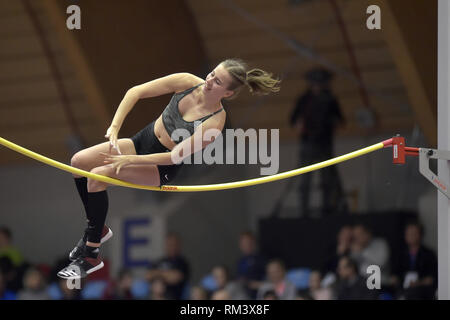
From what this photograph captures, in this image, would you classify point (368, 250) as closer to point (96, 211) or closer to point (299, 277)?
Result: point (299, 277)

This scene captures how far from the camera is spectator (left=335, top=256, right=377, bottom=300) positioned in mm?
8086

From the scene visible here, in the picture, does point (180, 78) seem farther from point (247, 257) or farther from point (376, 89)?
point (376, 89)

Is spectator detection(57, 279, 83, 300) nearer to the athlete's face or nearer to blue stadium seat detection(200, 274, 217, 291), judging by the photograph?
blue stadium seat detection(200, 274, 217, 291)

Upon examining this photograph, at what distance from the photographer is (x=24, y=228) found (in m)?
11.1

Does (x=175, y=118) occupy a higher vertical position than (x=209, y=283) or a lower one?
higher

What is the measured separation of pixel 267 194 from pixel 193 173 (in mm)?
1041

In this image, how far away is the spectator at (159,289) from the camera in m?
9.31

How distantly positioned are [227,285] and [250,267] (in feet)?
1.10

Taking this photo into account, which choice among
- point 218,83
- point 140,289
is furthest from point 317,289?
point 218,83

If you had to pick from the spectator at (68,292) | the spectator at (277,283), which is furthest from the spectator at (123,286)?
the spectator at (277,283)

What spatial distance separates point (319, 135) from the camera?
30.9ft

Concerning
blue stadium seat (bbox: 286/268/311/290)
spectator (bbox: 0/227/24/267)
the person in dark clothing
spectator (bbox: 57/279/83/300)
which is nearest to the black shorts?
blue stadium seat (bbox: 286/268/311/290)

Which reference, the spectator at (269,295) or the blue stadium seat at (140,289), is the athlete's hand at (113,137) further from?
the blue stadium seat at (140,289)

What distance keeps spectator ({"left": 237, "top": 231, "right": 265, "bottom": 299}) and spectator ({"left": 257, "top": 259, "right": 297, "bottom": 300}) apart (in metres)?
0.16
